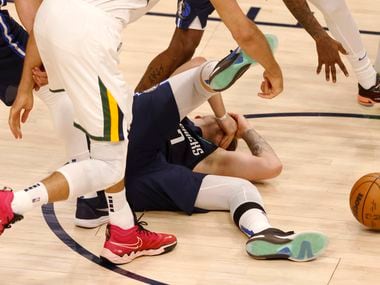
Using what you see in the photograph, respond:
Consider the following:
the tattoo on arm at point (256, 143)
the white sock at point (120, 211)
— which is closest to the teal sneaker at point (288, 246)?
the white sock at point (120, 211)

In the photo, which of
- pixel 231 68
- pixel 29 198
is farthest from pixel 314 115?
pixel 29 198

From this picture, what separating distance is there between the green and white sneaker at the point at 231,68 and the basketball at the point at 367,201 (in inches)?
28.3

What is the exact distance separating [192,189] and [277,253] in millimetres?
567

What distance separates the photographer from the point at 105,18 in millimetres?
4168

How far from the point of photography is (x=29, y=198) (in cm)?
408

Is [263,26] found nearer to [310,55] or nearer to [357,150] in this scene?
[310,55]

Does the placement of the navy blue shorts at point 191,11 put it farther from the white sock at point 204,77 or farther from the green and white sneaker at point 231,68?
the green and white sneaker at point 231,68

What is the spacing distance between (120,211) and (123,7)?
2.76 ft

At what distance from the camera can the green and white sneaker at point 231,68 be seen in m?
4.65

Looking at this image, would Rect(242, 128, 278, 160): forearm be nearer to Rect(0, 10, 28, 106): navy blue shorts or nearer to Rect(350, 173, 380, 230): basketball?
Rect(350, 173, 380, 230): basketball

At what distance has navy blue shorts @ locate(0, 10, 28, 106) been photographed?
482cm

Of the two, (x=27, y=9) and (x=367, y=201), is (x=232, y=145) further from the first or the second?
(x=27, y=9)

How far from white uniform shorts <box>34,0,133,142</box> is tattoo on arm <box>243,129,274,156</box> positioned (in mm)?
Answer: 1155

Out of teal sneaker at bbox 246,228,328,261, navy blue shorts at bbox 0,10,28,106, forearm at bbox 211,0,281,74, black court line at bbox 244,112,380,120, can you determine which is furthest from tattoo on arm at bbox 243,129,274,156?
navy blue shorts at bbox 0,10,28,106
